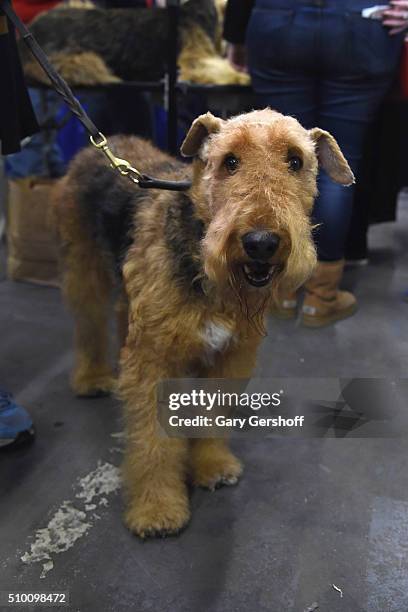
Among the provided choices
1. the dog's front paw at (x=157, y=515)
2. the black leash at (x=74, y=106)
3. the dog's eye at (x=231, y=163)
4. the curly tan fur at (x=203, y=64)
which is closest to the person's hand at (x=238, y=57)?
the curly tan fur at (x=203, y=64)

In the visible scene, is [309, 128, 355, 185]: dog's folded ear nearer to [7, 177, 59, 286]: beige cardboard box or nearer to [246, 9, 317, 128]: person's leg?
[246, 9, 317, 128]: person's leg

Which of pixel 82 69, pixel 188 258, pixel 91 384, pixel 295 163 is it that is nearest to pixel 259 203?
pixel 295 163

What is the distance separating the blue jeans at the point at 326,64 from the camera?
7.31 ft

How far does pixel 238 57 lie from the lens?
315 centimetres

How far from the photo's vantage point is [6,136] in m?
1.87

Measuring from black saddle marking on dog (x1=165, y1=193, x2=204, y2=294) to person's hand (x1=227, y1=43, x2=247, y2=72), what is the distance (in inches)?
68.3

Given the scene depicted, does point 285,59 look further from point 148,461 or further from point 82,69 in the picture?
point 148,461

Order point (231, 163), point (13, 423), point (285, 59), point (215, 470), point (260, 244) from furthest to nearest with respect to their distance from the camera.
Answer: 1. point (285, 59)
2. point (13, 423)
3. point (215, 470)
4. point (231, 163)
5. point (260, 244)

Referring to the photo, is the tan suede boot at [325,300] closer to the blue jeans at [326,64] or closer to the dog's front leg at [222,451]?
the blue jeans at [326,64]

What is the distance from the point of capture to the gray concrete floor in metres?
1.52

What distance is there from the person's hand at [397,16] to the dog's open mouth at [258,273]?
1197 mm

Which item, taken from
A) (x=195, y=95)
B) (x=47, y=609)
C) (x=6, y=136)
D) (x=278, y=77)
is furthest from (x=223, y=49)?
(x=47, y=609)

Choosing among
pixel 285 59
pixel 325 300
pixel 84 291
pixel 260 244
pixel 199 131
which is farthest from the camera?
pixel 325 300

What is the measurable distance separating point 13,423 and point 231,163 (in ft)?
4.28
